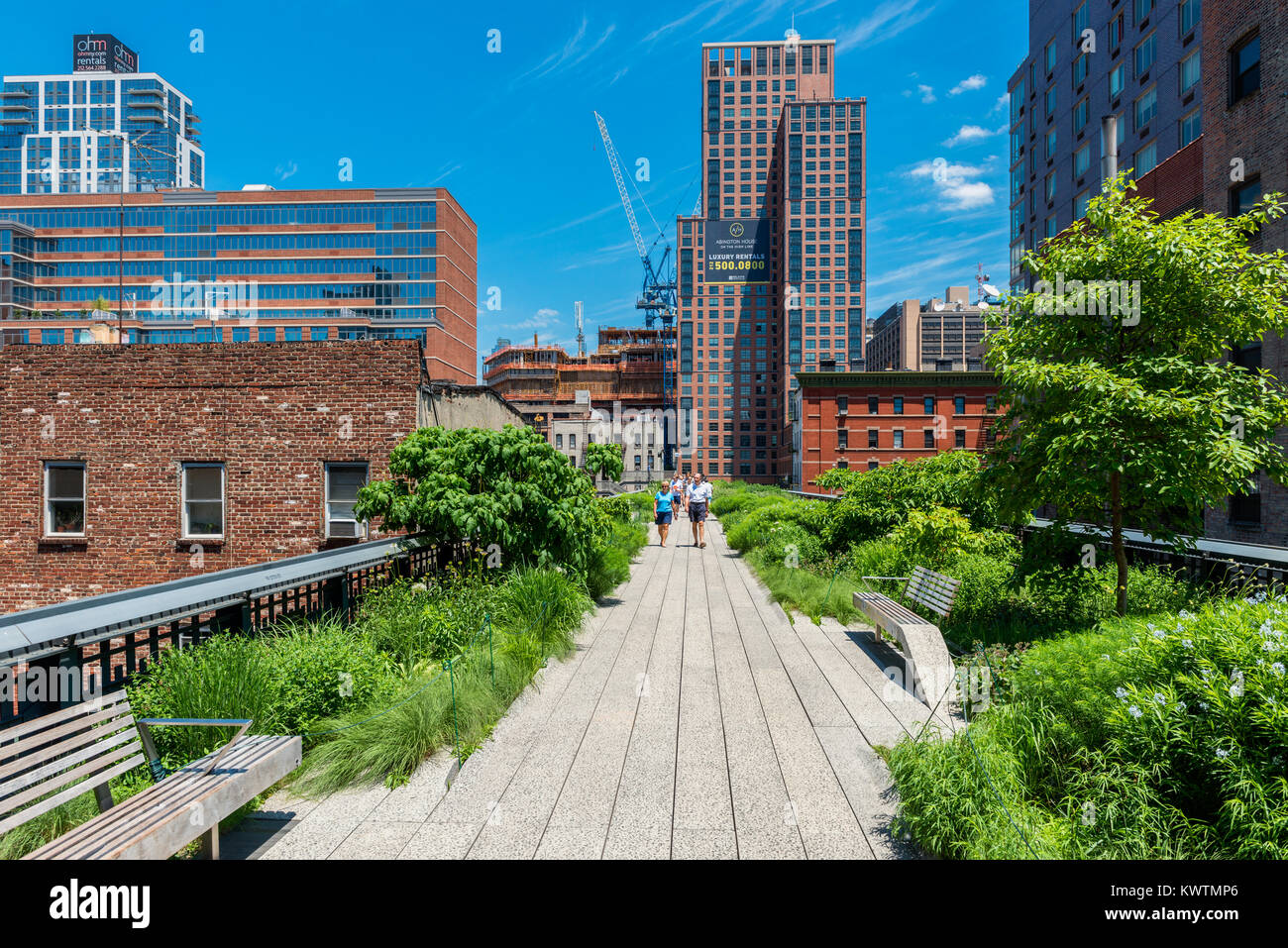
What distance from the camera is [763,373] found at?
14888 cm

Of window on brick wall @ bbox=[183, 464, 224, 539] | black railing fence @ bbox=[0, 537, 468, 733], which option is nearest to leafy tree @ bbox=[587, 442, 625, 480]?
black railing fence @ bbox=[0, 537, 468, 733]

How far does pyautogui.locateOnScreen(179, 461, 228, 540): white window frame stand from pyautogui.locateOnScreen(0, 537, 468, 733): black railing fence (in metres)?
5.51

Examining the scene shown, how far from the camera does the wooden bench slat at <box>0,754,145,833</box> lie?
2.71 meters

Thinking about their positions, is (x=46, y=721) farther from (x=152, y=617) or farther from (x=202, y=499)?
(x=202, y=499)

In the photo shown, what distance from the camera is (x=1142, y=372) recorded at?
6.09m

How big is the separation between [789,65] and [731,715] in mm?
182398

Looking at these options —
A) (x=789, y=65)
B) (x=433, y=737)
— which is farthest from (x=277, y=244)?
(x=789, y=65)

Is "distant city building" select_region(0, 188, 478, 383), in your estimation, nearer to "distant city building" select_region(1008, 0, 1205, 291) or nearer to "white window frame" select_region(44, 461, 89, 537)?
"distant city building" select_region(1008, 0, 1205, 291)

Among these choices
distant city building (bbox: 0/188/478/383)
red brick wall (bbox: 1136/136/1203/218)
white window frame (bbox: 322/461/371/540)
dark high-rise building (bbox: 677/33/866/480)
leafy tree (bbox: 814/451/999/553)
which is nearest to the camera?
leafy tree (bbox: 814/451/999/553)

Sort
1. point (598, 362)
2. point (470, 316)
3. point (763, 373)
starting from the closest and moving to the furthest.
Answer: point (470, 316), point (763, 373), point (598, 362)

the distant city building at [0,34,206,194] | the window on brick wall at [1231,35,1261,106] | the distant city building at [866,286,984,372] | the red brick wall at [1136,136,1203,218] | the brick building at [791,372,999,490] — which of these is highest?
the distant city building at [0,34,206,194]

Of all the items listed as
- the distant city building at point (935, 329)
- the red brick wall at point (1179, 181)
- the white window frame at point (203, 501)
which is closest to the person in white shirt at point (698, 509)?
the white window frame at point (203, 501)

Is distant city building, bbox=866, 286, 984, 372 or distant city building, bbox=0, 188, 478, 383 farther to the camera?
distant city building, bbox=866, 286, 984, 372
